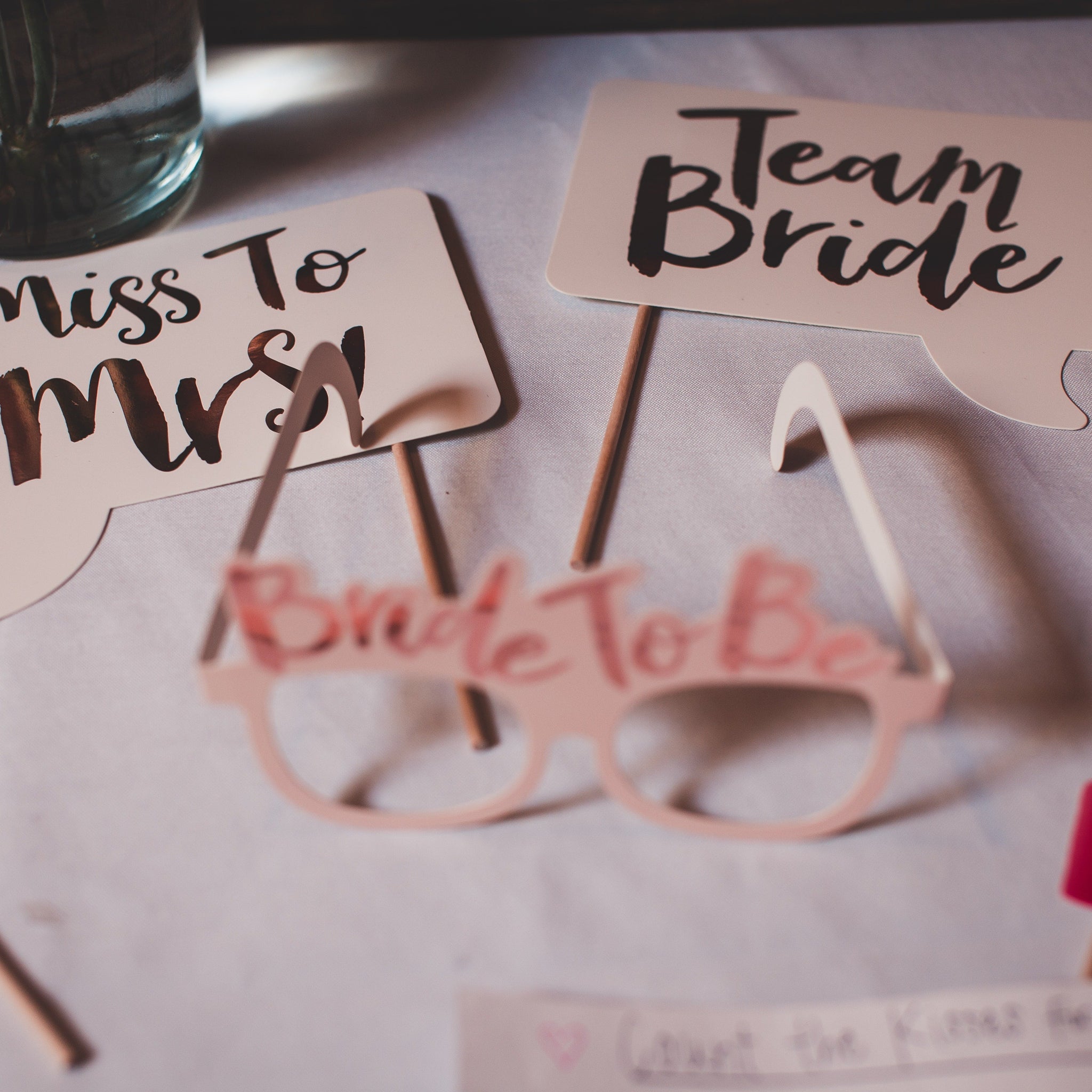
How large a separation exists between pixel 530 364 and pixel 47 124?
29cm

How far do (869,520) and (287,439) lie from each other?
229mm

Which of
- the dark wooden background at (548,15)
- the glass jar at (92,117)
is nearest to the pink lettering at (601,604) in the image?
the glass jar at (92,117)

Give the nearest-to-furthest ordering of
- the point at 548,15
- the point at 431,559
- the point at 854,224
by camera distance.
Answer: the point at 431,559
the point at 854,224
the point at 548,15

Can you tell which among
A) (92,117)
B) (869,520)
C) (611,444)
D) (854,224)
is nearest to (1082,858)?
(869,520)

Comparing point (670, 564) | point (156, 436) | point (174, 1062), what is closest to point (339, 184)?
point (156, 436)

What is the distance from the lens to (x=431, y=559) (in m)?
0.45

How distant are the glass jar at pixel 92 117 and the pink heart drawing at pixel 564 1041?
498mm

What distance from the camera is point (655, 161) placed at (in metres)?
0.62

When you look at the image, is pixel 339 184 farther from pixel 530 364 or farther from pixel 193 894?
pixel 193 894

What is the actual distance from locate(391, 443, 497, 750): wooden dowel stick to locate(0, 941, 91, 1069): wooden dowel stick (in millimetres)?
173

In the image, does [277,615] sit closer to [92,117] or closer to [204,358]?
[204,358]

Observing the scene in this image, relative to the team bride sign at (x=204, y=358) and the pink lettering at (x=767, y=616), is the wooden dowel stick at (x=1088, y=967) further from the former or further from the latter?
the team bride sign at (x=204, y=358)

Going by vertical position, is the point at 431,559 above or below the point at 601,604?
above

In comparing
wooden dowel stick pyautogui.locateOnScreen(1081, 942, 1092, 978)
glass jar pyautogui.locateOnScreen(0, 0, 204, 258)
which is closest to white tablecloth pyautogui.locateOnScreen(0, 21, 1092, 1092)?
wooden dowel stick pyautogui.locateOnScreen(1081, 942, 1092, 978)
